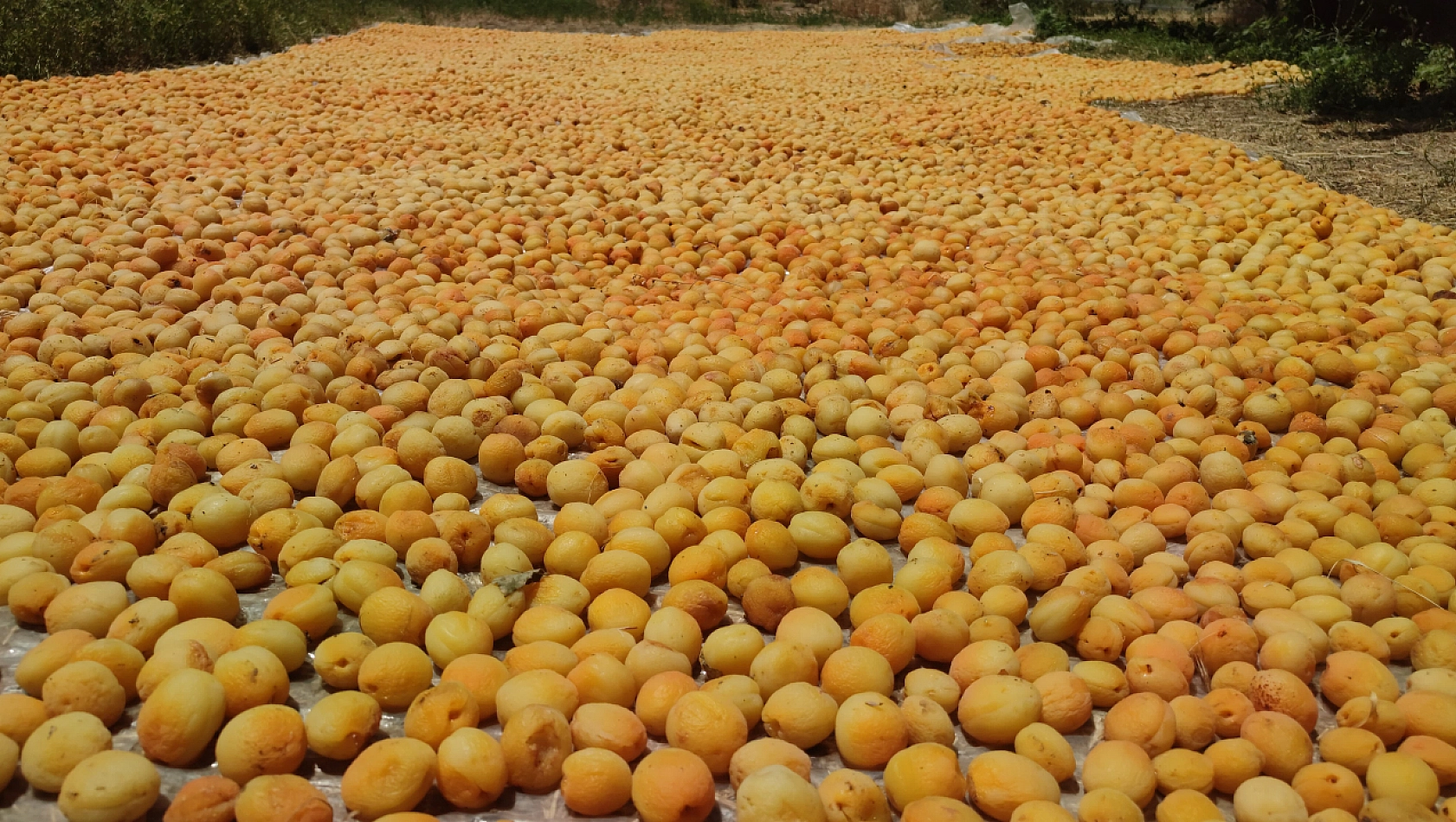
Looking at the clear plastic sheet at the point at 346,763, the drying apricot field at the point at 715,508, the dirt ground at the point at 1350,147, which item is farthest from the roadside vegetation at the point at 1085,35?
the clear plastic sheet at the point at 346,763

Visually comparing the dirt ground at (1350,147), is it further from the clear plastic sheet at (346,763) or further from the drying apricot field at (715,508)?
the clear plastic sheet at (346,763)

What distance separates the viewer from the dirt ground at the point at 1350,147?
249 inches

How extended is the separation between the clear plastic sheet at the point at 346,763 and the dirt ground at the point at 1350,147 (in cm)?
561

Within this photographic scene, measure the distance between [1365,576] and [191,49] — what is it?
14.7m

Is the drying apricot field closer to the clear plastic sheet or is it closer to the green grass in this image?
the clear plastic sheet

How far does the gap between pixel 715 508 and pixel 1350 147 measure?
804 centimetres

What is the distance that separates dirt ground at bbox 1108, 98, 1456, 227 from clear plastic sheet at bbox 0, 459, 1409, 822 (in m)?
5.61

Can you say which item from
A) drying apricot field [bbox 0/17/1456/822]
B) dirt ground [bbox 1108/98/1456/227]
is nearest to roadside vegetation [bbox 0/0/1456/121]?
dirt ground [bbox 1108/98/1456/227]

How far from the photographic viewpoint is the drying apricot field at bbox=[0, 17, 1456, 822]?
1.80 metres

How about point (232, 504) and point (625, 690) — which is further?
point (232, 504)

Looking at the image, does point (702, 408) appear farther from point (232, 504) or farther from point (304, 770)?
point (304, 770)

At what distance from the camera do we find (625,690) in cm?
198

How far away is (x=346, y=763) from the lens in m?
1.88

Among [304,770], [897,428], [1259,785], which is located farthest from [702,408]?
[1259,785]
